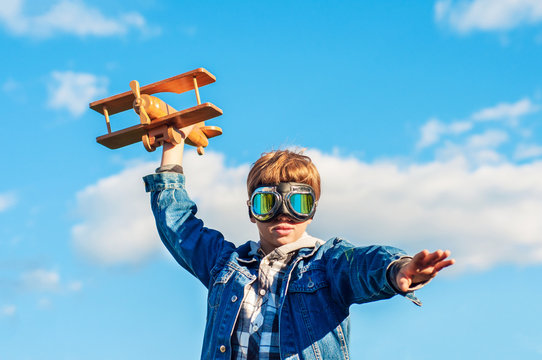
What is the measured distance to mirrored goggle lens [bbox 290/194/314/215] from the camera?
16.7 ft

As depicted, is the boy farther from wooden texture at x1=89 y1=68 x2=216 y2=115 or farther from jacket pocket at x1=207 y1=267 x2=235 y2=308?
wooden texture at x1=89 y1=68 x2=216 y2=115

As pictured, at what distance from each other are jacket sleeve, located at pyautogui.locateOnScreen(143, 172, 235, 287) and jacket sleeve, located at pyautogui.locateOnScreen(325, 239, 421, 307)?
3.27 feet

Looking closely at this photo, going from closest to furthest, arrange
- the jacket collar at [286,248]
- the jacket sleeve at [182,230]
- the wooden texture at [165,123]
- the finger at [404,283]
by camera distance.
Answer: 1. the finger at [404,283]
2. the jacket collar at [286,248]
3. the jacket sleeve at [182,230]
4. the wooden texture at [165,123]

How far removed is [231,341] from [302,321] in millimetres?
559

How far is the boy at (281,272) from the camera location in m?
4.46

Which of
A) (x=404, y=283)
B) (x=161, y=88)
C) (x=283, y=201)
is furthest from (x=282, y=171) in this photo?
(x=404, y=283)

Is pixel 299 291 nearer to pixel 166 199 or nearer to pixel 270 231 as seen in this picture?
pixel 270 231

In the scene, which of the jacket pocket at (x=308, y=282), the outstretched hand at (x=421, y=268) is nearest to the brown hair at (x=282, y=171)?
the jacket pocket at (x=308, y=282)

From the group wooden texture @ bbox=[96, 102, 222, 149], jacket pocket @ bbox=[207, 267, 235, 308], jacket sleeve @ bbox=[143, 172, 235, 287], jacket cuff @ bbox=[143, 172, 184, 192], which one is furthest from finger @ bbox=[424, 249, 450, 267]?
jacket cuff @ bbox=[143, 172, 184, 192]

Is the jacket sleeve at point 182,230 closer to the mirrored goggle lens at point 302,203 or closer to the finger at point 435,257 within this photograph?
the mirrored goggle lens at point 302,203

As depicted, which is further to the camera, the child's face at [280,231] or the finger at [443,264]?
the child's face at [280,231]

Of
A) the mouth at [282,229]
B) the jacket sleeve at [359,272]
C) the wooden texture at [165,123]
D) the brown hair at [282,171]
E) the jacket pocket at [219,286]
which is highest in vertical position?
the wooden texture at [165,123]

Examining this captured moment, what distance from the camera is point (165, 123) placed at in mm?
5777

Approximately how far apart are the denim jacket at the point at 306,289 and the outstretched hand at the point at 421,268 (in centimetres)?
18
